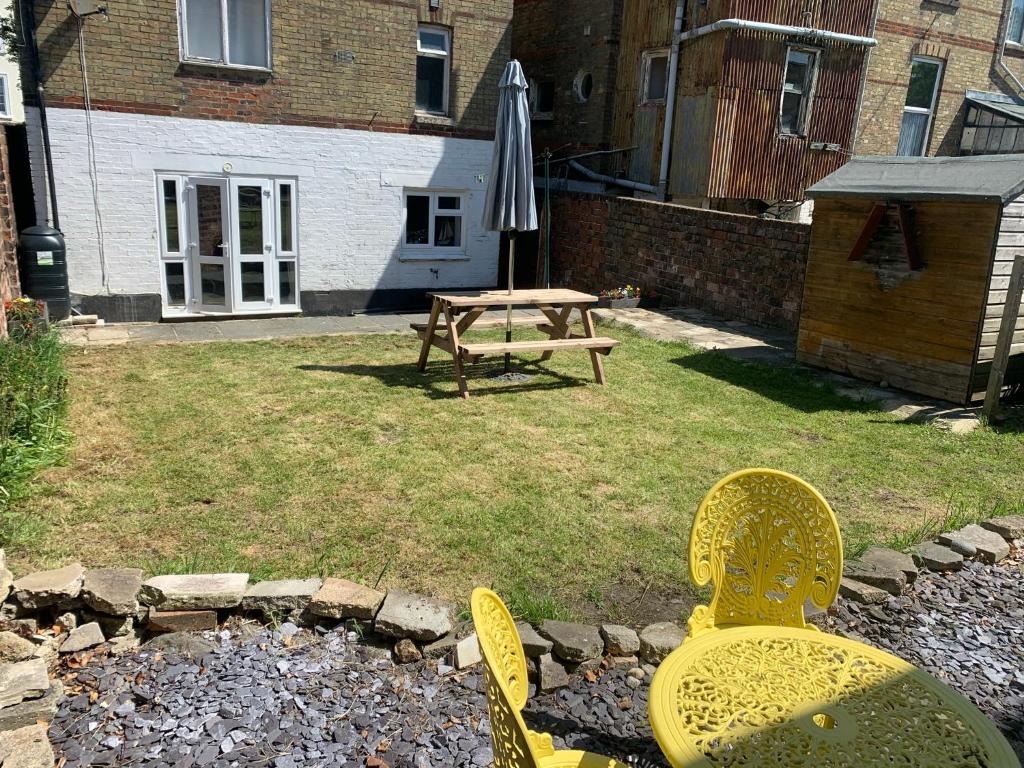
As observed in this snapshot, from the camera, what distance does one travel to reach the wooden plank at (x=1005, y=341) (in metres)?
7.13

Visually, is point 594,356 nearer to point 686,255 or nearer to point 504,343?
point 504,343

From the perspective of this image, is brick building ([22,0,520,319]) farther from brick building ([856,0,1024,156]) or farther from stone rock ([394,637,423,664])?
stone rock ([394,637,423,664])

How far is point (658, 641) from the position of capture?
3783mm

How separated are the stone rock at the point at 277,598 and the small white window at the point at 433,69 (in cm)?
1116

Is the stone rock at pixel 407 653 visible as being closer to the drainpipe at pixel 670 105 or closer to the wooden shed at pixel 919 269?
the wooden shed at pixel 919 269

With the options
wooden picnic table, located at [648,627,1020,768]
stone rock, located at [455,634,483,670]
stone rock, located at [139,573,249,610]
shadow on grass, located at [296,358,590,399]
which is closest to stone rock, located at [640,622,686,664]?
stone rock, located at [455,634,483,670]

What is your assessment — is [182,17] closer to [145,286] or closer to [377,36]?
[377,36]

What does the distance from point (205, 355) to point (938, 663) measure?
8201mm

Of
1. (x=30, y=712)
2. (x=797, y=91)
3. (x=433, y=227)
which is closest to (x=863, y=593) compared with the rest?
(x=30, y=712)

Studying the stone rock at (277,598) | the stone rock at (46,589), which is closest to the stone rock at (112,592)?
the stone rock at (46,589)

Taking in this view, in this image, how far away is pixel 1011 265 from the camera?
299 inches

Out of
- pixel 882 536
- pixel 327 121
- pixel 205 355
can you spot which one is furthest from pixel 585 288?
pixel 882 536

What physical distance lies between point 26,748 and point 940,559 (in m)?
4.67

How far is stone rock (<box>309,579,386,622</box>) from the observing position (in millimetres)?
3881
